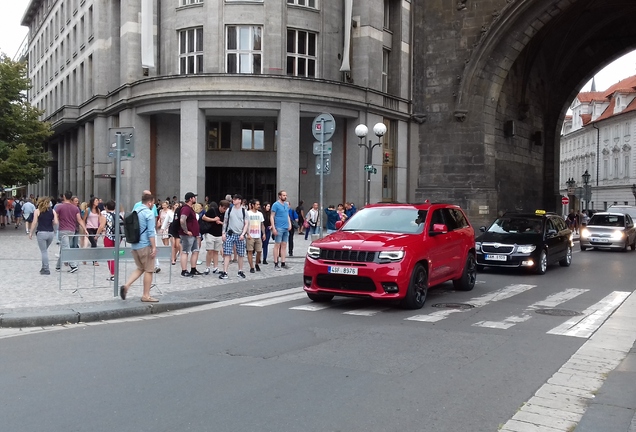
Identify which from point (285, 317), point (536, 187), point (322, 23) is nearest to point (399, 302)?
point (285, 317)

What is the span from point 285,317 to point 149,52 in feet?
79.8

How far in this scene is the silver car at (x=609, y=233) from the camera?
82.6 feet

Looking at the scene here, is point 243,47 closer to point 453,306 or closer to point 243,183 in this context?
point 243,183

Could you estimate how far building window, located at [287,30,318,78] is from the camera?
3073 cm

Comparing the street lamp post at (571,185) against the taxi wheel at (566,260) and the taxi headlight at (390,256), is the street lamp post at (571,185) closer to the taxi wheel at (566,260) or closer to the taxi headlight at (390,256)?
the taxi wheel at (566,260)

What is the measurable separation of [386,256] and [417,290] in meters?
0.91

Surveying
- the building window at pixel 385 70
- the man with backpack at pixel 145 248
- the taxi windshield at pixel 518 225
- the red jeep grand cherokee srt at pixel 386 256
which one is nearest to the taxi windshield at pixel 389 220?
the red jeep grand cherokee srt at pixel 386 256

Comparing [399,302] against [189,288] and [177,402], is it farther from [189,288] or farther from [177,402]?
[177,402]

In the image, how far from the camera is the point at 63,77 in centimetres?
4681

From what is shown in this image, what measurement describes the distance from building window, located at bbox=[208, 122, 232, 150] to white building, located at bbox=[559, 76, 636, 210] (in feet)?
151

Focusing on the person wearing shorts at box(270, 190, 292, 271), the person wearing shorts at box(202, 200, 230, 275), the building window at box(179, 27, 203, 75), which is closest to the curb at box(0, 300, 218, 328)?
the person wearing shorts at box(202, 200, 230, 275)

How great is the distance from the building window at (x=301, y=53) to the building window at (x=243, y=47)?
1.62 meters

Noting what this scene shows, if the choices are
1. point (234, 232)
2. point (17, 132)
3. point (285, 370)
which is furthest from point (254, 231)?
point (17, 132)

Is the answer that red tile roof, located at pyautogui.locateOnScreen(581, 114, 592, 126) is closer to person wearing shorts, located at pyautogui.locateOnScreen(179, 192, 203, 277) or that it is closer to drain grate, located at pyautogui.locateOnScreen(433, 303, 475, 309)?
person wearing shorts, located at pyautogui.locateOnScreen(179, 192, 203, 277)
